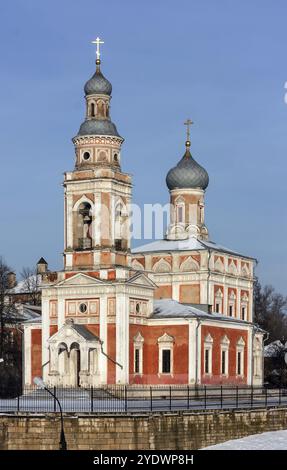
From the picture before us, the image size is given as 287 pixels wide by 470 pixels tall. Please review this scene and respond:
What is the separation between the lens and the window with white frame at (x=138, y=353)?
56.0 meters

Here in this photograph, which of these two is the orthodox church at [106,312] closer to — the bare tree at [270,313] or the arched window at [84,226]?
the arched window at [84,226]

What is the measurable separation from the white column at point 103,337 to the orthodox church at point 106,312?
0.16ft

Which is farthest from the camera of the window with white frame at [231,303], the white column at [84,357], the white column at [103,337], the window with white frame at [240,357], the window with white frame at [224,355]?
the window with white frame at [231,303]

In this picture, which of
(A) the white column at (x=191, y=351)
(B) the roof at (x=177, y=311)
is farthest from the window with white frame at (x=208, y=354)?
(A) the white column at (x=191, y=351)

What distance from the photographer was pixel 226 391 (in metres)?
59.3

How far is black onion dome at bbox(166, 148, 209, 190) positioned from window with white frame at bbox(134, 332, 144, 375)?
13.4 m

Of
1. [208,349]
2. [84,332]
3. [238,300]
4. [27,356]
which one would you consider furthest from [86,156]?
[238,300]

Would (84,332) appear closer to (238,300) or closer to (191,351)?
(191,351)

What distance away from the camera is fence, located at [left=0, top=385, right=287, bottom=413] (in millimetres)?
42113

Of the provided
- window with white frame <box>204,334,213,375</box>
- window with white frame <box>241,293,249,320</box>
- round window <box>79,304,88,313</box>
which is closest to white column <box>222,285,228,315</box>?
window with white frame <box>241,293,249,320</box>

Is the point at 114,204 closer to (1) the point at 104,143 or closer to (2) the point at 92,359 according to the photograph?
(1) the point at 104,143

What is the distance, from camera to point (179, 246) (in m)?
63.9

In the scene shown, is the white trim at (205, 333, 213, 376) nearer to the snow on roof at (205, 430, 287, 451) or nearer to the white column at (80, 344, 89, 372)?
the white column at (80, 344, 89, 372)

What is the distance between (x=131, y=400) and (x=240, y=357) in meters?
12.4
